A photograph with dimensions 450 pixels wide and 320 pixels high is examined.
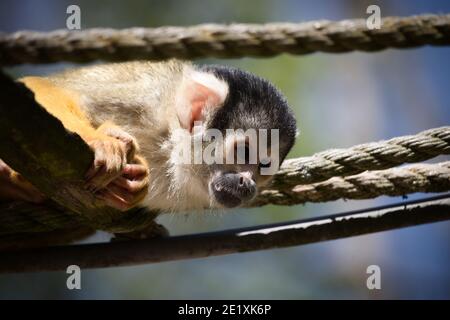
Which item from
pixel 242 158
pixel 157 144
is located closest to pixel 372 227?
pixel 242 158

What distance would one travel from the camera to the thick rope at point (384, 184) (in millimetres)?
3639

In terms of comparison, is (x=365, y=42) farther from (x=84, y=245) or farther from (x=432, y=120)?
(x=432, y=120)

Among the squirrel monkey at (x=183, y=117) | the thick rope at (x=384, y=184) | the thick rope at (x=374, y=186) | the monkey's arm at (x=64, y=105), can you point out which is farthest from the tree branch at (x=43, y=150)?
the thick rope at (x=384, y=184)

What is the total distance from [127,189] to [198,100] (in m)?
1.03

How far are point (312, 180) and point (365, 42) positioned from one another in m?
0.82

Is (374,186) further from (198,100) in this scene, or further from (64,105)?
(64,105)

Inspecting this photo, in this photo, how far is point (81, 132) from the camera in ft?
10.4

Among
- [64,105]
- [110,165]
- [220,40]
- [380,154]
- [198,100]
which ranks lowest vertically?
[110,165]

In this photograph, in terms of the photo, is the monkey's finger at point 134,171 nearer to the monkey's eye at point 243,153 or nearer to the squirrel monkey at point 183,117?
the squirrel monkey at point 183,117

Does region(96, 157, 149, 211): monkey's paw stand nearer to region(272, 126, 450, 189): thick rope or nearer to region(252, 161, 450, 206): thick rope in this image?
region(272, 126, 450, 189): thick rope

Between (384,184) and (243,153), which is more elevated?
(243,153)

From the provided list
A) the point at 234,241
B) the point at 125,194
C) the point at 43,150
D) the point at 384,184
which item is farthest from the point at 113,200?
the point at 384,184

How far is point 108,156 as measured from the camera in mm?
2848

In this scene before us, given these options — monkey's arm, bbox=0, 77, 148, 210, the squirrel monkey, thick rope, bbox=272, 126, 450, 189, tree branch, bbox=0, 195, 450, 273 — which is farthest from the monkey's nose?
monkey's arm, bbox=0, 77, 148, 210
